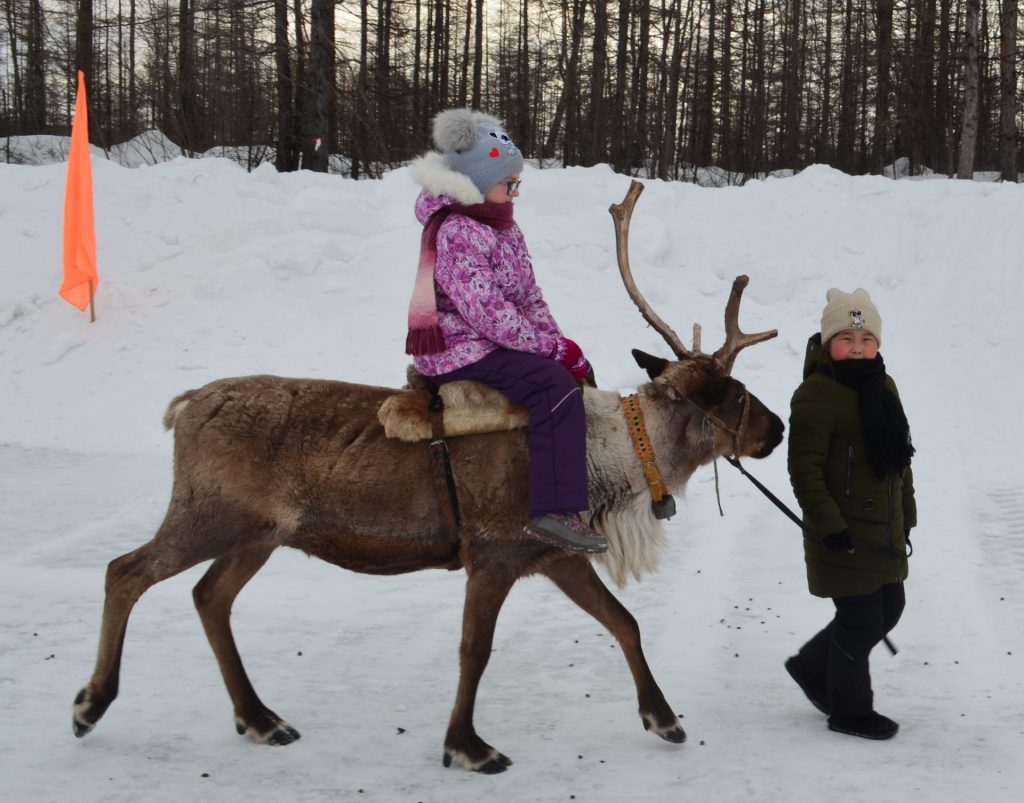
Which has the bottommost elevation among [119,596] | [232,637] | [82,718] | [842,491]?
[82,718]

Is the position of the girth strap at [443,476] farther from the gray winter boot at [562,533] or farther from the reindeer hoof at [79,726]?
the reindeer hoof at [79,726]

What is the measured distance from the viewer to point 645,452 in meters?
4.26

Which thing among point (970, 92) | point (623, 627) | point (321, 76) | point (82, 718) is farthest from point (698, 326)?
point (970, 92)

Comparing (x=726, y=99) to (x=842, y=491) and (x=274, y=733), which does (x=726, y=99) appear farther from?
(x=274, y=733)

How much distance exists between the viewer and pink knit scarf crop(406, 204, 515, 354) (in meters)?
4.16

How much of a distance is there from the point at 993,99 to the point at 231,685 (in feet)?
98.7

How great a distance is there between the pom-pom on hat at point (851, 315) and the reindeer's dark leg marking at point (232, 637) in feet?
8.05

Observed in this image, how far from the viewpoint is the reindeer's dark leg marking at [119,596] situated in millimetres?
4070

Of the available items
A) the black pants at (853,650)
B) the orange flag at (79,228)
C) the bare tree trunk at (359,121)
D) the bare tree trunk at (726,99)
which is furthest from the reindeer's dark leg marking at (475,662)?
the bare tree trunk at (726,99)

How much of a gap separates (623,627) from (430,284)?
1.58 metres

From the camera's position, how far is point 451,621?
575 centimetres

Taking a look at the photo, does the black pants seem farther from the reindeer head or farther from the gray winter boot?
the gray winter boot

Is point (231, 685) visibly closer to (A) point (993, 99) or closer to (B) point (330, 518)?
(B) point (330, 518)

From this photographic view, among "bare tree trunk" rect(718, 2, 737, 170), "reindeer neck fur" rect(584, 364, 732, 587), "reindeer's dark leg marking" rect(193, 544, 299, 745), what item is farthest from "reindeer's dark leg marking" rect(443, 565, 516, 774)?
"bare tree trunk" rect(718, 2, 737, 170)
